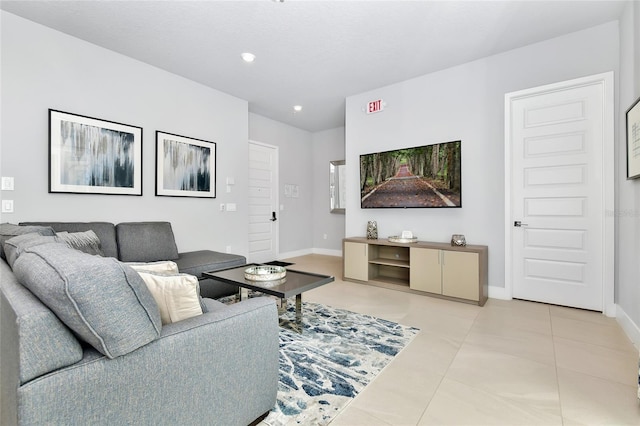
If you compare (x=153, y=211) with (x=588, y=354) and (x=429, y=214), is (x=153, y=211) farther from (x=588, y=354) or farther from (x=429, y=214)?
(x=588, y=354)

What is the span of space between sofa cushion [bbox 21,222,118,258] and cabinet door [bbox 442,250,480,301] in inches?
140

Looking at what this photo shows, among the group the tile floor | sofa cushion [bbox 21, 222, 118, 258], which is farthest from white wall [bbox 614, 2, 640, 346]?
sofa cushion [bbox 21, 222, 118, 258]

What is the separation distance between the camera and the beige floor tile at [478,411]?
4.76 ft

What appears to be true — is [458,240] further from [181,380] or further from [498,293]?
[181,380]

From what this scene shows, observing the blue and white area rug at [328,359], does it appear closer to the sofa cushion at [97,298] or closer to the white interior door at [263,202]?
the sofa cushion at [97,298]

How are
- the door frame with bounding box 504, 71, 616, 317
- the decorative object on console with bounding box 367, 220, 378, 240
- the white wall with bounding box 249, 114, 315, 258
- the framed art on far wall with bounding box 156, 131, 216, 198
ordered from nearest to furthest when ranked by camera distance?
the door frame with bounding box 504, 71, 616, 317
the framed art on far wall with bounding box 156, 131, 216, 198
the decorative object on console with bounding box 367, 220, 378, 240
the white wall with bounding box 249, 114, 315, 258

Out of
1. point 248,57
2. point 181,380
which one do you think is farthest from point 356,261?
point 181,380

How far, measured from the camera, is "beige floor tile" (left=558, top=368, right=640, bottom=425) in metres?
1.47

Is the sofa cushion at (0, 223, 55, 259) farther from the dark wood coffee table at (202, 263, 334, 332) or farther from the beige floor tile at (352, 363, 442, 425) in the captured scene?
the beige floor tile at (352, 363, 442, 425)

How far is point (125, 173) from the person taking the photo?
3.36 metres

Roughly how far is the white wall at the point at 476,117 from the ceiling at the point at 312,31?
0.49ft

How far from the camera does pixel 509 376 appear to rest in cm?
184

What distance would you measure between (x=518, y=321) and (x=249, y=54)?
390 cm

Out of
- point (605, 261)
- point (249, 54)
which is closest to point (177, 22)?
point (249, 54)
